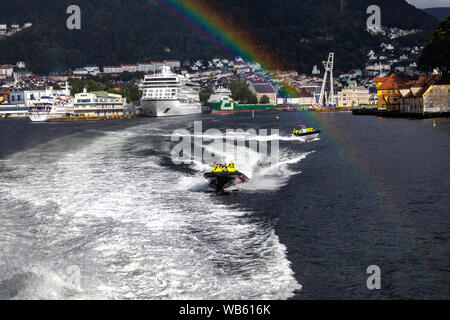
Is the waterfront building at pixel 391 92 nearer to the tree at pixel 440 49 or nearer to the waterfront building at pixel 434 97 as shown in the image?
the waterfront building at pixel 434 97

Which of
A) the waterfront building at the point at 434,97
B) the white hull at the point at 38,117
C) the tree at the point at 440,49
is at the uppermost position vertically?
the tree at the point at 440,49

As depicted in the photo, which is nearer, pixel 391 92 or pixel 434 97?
pixel 434 97

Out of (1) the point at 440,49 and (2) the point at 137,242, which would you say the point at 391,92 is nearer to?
(1) the point at 440,49

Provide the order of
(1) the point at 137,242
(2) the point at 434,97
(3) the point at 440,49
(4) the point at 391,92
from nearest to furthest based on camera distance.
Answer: (1) the point at 137,242 → (3) the point at 440,49 → (2) the point at 434,97 → (4) the point at 391,92

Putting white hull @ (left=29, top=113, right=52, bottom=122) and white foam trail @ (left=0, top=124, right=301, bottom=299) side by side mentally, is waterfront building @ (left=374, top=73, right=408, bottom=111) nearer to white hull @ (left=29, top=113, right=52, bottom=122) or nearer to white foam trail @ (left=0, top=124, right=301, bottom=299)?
white foam trail @ (left=0, top=124, right=301, bottom=299)

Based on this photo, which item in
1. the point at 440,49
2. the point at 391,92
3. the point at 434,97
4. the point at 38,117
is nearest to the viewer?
the point at 440,49

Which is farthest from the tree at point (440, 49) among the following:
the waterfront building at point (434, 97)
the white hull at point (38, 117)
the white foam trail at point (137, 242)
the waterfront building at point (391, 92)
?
the white hull at point (38, 117)

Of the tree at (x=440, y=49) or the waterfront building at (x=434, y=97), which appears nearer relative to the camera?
the tree at (x=440, y=49)

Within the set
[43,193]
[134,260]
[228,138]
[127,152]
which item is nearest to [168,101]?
[228,138]

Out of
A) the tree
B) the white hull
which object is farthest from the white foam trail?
the white hull

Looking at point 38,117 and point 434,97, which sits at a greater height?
point 434,97

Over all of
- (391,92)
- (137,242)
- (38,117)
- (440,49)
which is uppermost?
(440,49)

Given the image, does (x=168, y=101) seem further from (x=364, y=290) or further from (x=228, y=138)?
(x=364, y=290)

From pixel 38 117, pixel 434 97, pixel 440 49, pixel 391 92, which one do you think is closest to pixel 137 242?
pixel 440 49
